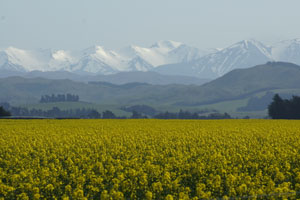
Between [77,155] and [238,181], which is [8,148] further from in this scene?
[238,181]

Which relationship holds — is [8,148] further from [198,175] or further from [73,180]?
[198,175]

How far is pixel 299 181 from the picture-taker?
21766 mm

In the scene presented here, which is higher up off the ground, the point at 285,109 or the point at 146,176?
the point at 285,109

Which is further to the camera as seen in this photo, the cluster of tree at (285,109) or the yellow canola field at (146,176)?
the cluster of tree at (285,109)

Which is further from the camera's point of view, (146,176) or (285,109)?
(285,109)

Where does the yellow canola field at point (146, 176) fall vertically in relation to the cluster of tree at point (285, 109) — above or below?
below

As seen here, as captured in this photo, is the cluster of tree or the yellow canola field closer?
the yellow canola field

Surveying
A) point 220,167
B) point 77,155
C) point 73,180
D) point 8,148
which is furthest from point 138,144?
point 73,180

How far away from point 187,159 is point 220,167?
4.26m

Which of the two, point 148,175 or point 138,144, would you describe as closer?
point 148,175

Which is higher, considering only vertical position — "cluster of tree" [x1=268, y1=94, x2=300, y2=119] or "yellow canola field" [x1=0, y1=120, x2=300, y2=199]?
"cluster of tree" [x1=268, y1=94, x2=300, y2=119]

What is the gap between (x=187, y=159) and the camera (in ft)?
94.7

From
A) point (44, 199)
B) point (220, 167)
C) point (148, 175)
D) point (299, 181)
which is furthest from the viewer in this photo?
point (220, 167)

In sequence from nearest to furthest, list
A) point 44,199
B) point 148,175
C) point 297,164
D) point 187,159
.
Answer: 1. point 44,199
2. point 148,175
3. point 297,164
4. point 187,159
